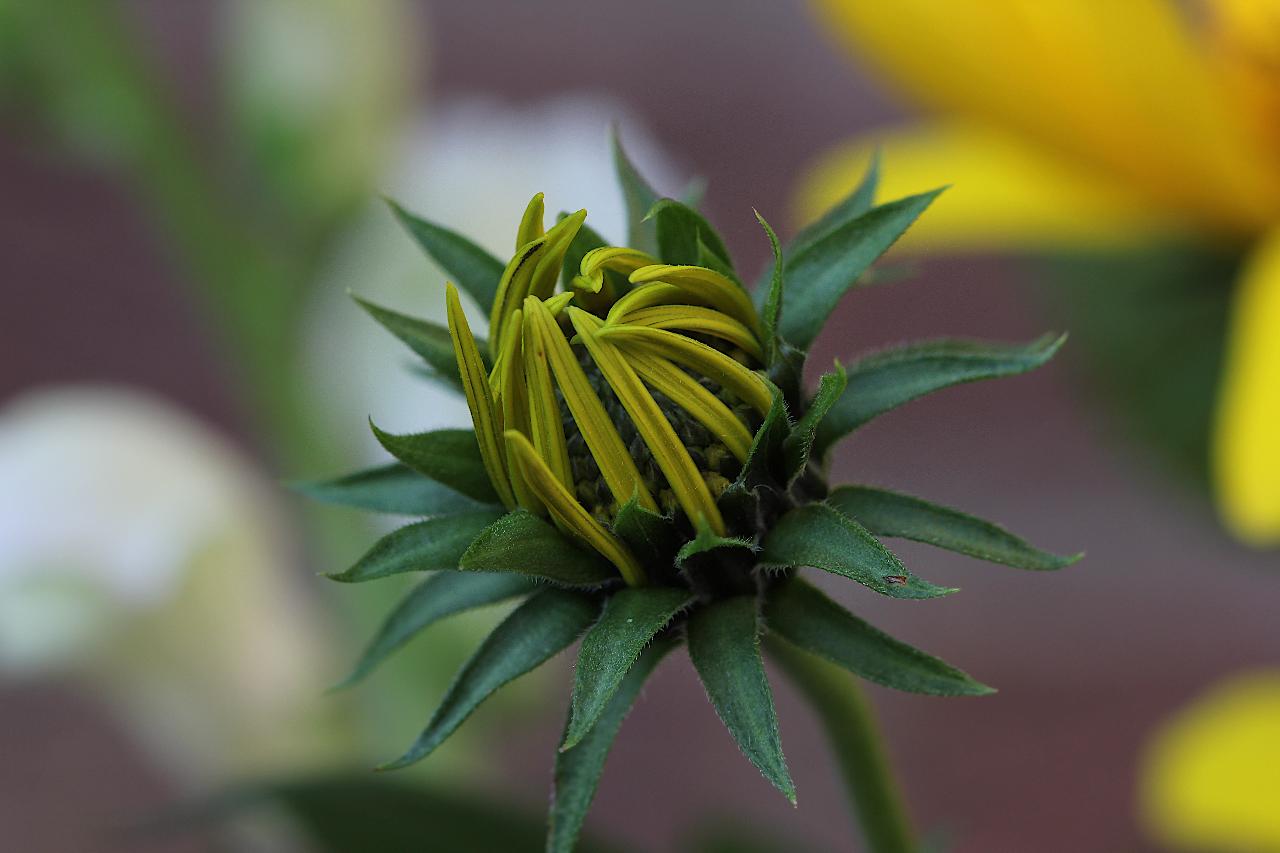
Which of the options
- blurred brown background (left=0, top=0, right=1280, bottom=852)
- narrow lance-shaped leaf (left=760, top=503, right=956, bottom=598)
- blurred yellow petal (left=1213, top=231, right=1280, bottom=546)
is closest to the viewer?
narrow lance-shaped leaf (left=760, top=503, right=956, bottom=598)

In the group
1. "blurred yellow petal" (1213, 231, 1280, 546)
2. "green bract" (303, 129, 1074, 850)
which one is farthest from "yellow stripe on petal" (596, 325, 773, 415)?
"blurred yellow petal" (1213, 231, 1280, 546)

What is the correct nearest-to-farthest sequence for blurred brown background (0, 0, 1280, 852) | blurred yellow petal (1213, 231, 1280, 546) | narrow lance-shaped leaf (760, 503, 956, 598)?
narrow lance-shaped leaf (760, 503, 956, 598), blurred yellow petal (1213, 231, 1280, 546), blurred brown background (0, 0, 1280, 852)

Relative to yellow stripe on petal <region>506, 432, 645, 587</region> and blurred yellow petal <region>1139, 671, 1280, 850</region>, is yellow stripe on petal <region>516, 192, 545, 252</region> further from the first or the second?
blurred yellow petal <region>1139, 671, 1280, 850</region>

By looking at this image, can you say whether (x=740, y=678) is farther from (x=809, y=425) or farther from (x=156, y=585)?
(x=156, y=585)

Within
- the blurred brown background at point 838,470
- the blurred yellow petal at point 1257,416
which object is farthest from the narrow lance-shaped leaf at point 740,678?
the blurred brown background at point 838,470

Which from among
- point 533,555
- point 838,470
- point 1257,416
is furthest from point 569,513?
point 838,470

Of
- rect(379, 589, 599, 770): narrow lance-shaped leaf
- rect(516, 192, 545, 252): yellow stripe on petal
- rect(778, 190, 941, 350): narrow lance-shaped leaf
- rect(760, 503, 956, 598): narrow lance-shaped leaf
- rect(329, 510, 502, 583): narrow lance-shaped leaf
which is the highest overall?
rect(516, 192, 545, 252): yellow stripe on petal

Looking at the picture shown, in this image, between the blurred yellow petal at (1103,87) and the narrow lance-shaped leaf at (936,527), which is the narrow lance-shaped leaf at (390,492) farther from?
the blurred yellow petal at (1103,87)
